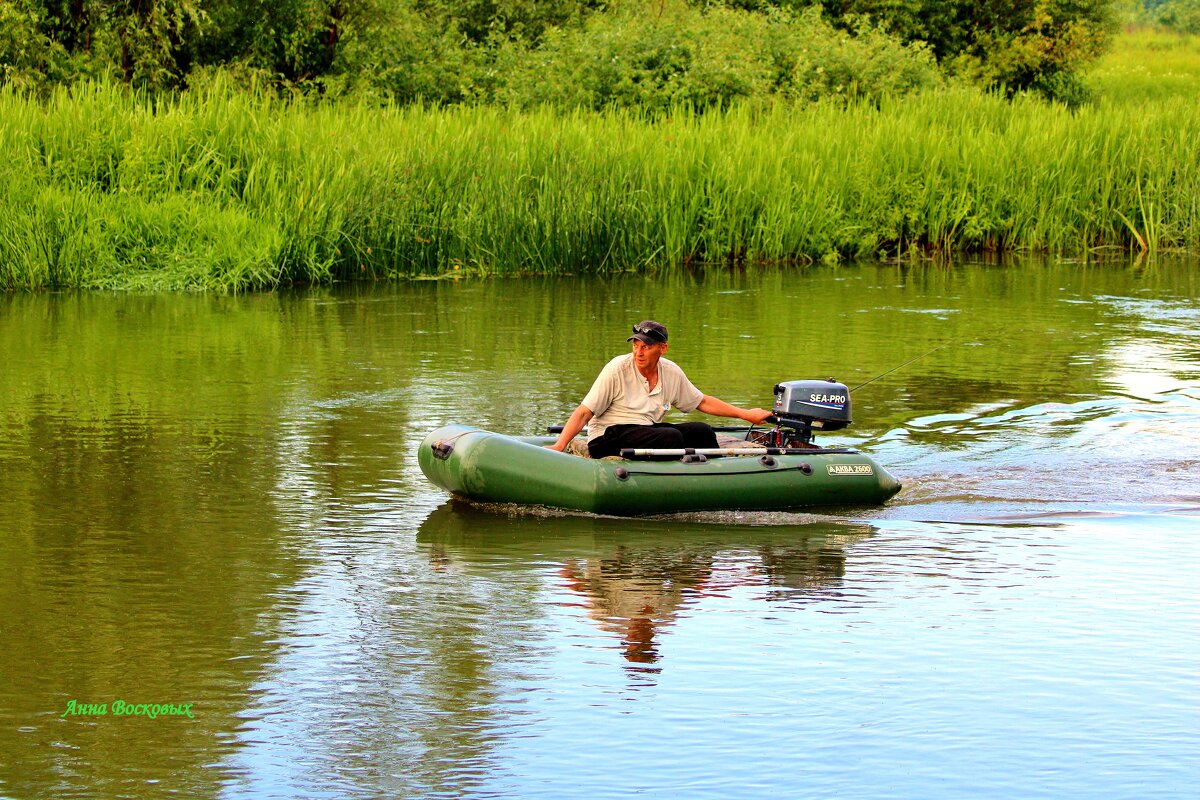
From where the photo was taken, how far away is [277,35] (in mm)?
26625

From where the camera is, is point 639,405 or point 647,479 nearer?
point 647,479

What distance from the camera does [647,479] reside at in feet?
29.3

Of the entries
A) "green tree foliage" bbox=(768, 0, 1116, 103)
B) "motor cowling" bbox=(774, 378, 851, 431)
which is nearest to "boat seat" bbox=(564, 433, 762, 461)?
"motor cowling" bbox=(774, 378, 851, 431)

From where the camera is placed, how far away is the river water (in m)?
5.57

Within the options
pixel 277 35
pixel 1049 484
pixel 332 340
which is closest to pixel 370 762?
pixel 1049 484

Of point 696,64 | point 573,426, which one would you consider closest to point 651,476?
point 573,426

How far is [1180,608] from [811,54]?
21.0m

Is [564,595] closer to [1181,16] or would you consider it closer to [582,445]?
[582,445]

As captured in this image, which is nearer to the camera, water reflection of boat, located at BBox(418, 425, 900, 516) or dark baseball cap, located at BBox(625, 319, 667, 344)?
water reflection of boat, located at BBox(418, 425, 900, 516)

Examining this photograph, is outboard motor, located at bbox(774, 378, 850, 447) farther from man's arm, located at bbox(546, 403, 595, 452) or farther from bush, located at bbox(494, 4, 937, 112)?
bush, located at bbox(494, 4, 937, 112)

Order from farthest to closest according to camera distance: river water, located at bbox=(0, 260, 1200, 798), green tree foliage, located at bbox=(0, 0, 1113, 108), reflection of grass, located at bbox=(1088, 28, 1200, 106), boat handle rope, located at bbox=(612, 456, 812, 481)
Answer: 1. reflection of grass, located at bbox=(1088, 28, 1200, 106)
2. green tree foliage, located at bbox=(0, 0, 1113, 108)
3. boat handle rope, located at bbox=(612, 456, 812, 481)
4. river water, located at bbox=(0, 260, 1200, 798)

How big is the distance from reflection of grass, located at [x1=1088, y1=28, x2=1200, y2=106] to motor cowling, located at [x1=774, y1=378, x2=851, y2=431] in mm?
31201

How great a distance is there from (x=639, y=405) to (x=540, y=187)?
35.3 feet

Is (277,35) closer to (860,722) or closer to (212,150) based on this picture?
(212,150)
